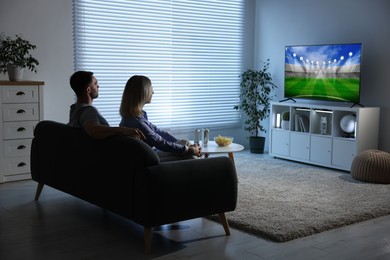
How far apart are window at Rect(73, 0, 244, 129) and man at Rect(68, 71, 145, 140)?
2.15 meters

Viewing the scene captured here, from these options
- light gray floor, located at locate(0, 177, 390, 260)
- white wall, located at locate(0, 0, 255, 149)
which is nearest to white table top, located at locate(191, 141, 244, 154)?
light gray floor, located at locate(0, 177, 390, 260)

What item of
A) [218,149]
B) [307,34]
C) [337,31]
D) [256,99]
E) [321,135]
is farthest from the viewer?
[256,99]

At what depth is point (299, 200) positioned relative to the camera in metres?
4.62

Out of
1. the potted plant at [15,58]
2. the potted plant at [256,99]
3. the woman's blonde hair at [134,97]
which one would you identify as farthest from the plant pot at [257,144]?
the woman's blonde hair at [134,97]

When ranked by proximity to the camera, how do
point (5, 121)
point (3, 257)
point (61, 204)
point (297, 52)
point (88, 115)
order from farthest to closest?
1. point (297, 52)
2. point (5, 121)
3. point (61, 204)
4. point (88, 115)
5. point (3, 257)

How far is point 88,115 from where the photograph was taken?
3.77 metres

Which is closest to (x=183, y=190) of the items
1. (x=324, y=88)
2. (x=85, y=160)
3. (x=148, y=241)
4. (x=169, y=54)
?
(x=148, y=241)

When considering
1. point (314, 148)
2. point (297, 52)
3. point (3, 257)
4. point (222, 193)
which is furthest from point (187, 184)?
point (297, 52)

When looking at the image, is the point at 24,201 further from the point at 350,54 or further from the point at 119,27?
the point at 350,54

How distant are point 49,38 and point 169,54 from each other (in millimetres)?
1670

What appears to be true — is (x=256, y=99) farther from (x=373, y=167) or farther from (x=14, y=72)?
(x=14, y=72)

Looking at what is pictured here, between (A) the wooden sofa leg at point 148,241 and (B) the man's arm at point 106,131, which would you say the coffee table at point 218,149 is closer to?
(B) the man's arm at point 106,131

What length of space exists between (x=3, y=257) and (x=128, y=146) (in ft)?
3.28

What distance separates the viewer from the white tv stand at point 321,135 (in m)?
5.89
